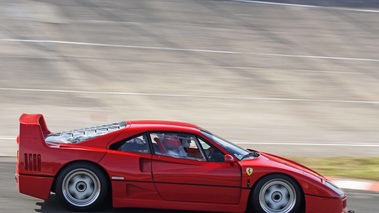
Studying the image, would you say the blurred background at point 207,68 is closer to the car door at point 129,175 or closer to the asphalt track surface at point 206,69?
the asphalt track surface at point 206,69

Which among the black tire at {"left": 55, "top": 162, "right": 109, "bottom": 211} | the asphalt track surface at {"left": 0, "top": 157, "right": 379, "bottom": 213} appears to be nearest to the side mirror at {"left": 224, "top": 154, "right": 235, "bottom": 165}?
the asphalt track surface at {"left": 0, "top": 157, "right": 379, "bottom": 213}

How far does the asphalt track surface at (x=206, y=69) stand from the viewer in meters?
14.5

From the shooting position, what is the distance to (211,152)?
24.4 feet

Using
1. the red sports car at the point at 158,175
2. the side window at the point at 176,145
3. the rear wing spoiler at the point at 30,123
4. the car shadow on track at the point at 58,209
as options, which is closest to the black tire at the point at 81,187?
the red sports car at the point at 158,175

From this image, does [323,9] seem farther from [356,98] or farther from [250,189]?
[250,189]

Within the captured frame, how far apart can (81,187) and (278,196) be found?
2.28m

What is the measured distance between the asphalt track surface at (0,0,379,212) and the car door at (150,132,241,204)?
144 cm

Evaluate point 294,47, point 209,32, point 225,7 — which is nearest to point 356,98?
point 294,47

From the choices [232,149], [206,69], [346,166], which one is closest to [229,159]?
[232,149]

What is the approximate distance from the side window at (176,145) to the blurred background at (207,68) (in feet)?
15.2

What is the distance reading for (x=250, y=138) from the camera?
44.8 ft

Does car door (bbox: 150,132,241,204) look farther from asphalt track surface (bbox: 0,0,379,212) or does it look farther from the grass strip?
the grass strip

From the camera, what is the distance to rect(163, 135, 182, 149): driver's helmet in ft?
24.3

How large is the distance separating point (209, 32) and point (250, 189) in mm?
16943
